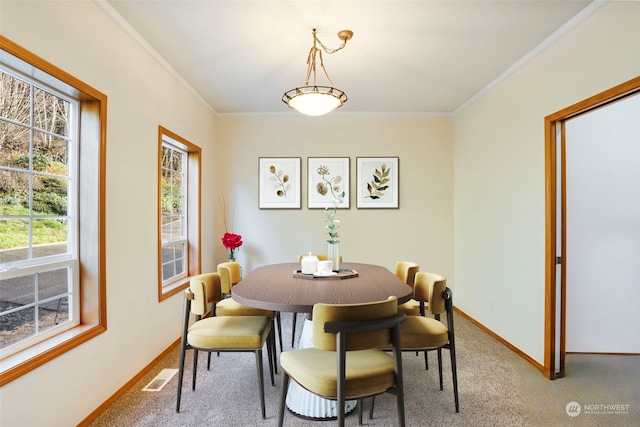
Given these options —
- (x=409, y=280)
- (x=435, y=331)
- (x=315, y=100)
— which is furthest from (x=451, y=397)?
(x=315, y=100)

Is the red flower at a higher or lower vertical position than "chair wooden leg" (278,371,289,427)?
higher

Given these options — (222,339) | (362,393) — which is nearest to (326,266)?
(222,339)

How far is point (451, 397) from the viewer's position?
2.31m

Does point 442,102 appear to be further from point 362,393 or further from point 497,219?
point 362,393

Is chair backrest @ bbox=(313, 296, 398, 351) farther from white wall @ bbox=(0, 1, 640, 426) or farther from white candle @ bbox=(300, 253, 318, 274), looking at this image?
white wall @ bbox=(0, 1, 640, 426)

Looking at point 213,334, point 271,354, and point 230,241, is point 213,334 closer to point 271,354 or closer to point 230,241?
point 271,354

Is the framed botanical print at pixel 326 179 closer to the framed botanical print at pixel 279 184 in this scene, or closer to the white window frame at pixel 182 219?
the framed botanical print at pixel 279 184

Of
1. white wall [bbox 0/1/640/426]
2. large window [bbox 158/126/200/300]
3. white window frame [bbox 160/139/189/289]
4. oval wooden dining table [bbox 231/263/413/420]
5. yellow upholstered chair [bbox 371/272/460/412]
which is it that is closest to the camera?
oval wooden dining table [bbox 231/263/413/420]

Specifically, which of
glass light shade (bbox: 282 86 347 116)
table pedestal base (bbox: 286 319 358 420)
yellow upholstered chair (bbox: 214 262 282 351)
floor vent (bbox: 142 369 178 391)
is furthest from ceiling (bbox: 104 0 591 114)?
floor vent (bbox: 142 369 178 391)

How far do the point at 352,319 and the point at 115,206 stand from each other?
1.86 m

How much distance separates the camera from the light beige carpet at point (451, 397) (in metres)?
2.05

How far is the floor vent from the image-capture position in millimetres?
2422

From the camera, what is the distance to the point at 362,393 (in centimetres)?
154

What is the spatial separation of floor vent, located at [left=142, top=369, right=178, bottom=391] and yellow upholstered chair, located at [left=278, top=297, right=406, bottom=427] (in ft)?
4.32
